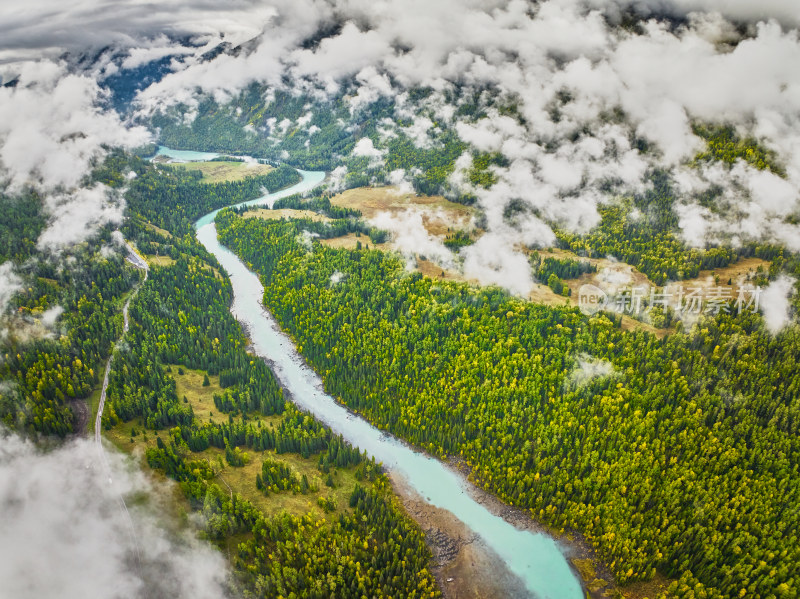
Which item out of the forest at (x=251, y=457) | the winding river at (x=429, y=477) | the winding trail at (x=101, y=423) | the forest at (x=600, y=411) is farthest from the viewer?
the winding river at (x=429, y=477)

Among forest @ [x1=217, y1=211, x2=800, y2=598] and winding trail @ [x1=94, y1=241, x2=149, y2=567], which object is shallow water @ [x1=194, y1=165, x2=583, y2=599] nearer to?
forest @ [x1=217, y1=211, x2=800, y2=598]

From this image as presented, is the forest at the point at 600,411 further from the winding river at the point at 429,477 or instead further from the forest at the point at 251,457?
the forest at the point at 251,457

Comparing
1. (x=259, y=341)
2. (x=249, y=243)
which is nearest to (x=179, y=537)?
(x=259, y=341)

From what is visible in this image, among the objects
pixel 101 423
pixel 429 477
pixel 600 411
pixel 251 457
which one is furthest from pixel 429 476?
pixel 101 423

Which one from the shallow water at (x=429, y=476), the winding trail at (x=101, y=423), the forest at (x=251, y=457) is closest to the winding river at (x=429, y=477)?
the shallow water at (x=429, y=476)

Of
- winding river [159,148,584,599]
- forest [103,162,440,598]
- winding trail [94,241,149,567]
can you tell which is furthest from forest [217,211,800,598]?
winding trail [94,241,149,567]

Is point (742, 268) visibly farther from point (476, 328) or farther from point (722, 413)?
point (476, 328)

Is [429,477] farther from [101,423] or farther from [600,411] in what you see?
[101,423]
